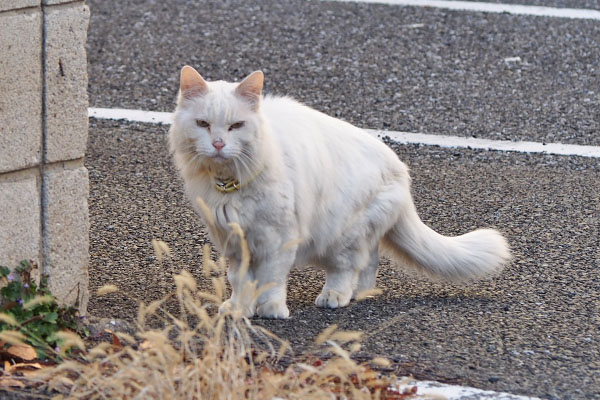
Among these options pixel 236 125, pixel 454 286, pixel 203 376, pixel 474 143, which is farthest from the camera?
pixel 474 143

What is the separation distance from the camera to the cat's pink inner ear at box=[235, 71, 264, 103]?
416 cm

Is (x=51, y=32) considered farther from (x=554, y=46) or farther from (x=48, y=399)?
(x=554, y=46)

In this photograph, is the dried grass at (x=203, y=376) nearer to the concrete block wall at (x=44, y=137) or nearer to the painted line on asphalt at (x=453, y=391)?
the painted line on asphalt at (x=453, y=391)

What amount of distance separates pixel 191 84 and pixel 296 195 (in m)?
0.63

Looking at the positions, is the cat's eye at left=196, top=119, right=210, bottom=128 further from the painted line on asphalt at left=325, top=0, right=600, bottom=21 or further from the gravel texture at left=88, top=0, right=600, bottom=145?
the painted line on asphalt at left=325, top=0, right=600, bottom=21

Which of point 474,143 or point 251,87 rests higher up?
point 251,87

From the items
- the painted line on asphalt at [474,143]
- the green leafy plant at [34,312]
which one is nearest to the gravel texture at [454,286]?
the painted line on asphalt at [474,143]

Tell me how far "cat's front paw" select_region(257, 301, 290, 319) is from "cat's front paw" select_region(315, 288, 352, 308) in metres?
0.29

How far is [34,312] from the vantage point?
3805 millimetres

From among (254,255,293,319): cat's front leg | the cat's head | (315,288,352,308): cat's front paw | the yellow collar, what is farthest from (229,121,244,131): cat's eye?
(315,288,352,308): cat's front paw

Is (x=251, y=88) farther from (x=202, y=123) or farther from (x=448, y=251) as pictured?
(x=448, y=251)

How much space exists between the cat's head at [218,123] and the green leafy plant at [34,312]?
79 centimetres

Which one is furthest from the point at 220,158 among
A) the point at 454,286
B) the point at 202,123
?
the point at 454,286

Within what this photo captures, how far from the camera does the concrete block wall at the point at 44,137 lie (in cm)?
386
